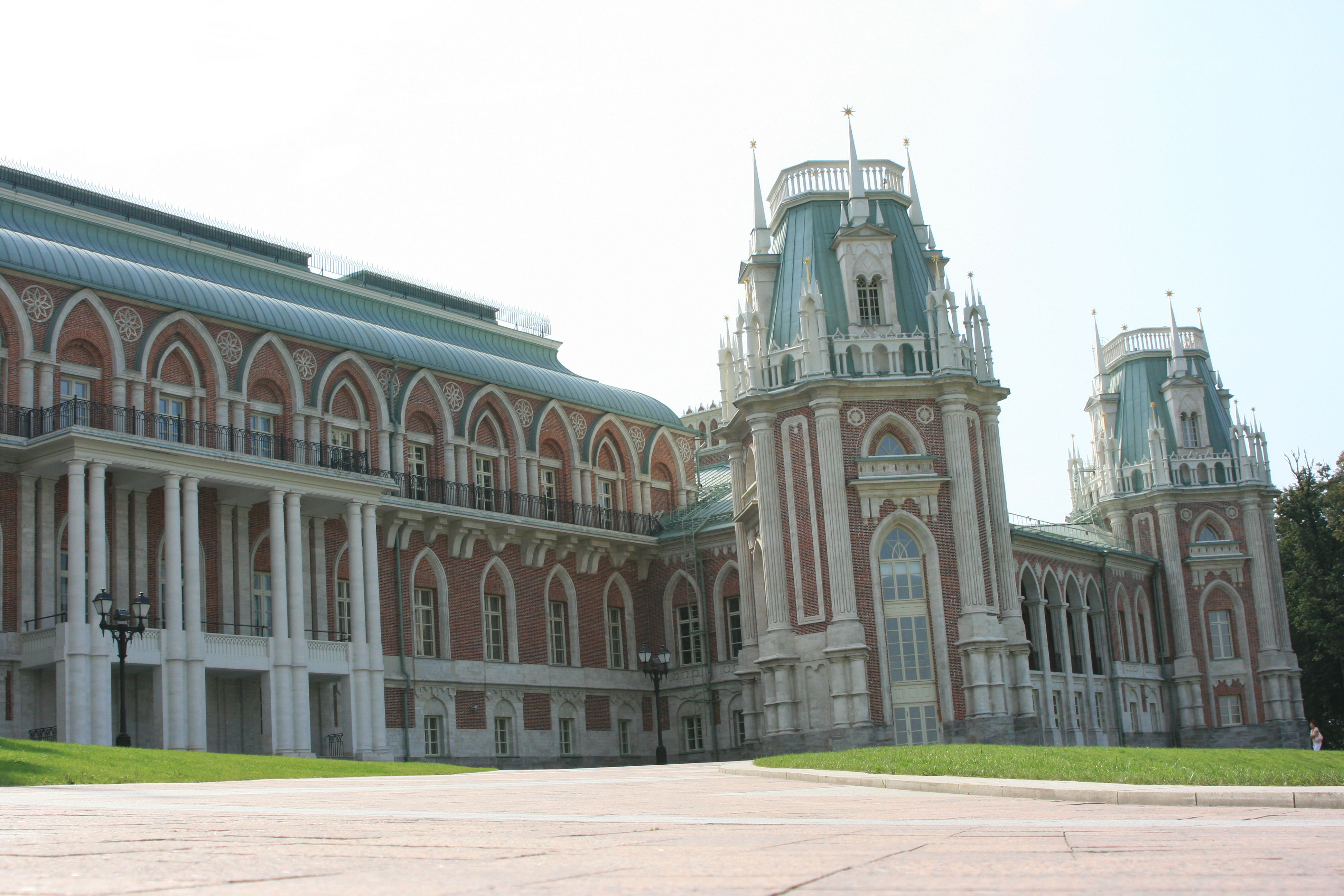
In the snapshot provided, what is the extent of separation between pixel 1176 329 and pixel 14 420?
4923 cm

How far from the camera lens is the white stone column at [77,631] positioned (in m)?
31.7

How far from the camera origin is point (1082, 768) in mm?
17797

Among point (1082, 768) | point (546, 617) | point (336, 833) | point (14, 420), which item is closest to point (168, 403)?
point (14, 420)

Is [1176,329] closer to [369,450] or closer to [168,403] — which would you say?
[369,450]

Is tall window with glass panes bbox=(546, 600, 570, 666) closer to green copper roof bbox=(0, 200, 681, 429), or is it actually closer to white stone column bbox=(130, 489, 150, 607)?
green copper roof bbox=(0, 200, 681, 429)

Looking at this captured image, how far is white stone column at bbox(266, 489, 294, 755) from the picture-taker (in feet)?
117

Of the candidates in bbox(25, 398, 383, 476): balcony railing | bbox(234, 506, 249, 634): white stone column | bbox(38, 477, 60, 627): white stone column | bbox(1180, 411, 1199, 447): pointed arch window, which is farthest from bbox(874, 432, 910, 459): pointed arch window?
bbox(1180, 411, 1199, 447): pointed arch window

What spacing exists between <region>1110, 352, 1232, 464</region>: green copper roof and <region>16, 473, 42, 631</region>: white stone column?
45564 millimetres

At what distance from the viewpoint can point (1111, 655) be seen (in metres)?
57.2

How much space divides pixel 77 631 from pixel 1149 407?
4678 centimetres

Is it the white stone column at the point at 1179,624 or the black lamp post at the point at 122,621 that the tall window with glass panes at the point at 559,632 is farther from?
the white stone column at the point at 1179,624

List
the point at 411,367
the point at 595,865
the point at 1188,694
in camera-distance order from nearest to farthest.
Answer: the point at 595,865 → the point at 411,367 → the point at 1188,694

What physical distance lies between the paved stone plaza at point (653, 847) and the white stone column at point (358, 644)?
25.8m

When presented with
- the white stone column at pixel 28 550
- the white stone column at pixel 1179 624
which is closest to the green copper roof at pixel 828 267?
the white stone column at pixel 28 550
